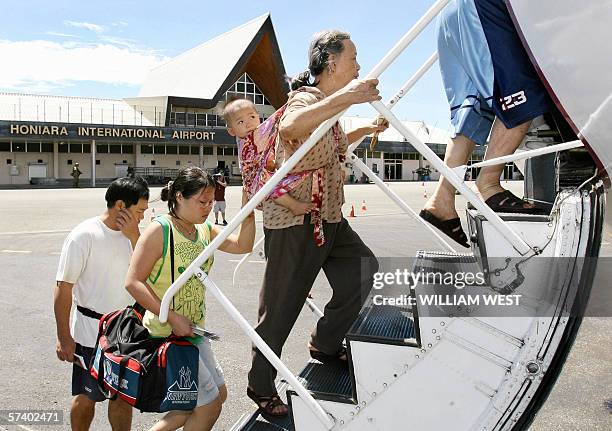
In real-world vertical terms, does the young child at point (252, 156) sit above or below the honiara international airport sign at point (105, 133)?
below

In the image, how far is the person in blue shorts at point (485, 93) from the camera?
2.09 metres

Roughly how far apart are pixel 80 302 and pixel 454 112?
2.29m

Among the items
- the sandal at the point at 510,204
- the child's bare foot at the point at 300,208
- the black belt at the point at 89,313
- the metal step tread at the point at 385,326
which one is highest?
the sandal at the point at 510,204

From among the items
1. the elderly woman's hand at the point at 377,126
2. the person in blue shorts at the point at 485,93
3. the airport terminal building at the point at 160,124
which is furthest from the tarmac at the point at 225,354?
the airport terminal building at the point at 160,124

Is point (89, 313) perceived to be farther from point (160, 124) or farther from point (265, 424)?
point (160, 124)

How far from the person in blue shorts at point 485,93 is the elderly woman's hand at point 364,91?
571 mm

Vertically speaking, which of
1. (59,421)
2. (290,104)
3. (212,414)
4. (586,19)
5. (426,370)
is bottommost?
(59,421)

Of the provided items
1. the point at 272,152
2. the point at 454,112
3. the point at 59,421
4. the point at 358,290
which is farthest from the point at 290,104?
the point at 59,421

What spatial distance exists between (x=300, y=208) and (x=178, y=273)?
653mm

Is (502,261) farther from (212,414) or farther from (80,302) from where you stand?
(80,302)

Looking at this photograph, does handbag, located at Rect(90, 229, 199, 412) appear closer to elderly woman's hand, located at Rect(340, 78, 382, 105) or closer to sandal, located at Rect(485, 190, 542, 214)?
elderly woman's hand, located at Rect(340, 78, 382, 105)

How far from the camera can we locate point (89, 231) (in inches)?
123

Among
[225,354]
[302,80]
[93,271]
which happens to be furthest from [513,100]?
[225,354]

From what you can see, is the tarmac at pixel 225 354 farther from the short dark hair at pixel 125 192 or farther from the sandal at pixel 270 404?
the sandal at pixel 270 404
